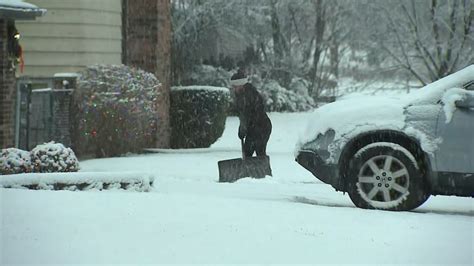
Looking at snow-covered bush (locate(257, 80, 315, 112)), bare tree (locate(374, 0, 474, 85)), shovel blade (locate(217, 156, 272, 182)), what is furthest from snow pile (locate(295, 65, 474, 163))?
snow-covered bush (locate(257, 80, 315, 112))

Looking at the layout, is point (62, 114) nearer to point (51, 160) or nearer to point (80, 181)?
point (51, 160)

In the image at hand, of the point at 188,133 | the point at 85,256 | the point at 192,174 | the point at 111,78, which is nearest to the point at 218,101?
the point at 188,133

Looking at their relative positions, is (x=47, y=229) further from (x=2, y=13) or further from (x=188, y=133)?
(x=188, y=133)

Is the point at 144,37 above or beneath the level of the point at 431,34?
beneath

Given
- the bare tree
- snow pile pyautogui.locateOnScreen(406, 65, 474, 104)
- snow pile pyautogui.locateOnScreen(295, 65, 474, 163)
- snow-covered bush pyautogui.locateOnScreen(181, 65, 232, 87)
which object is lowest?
snow pile pyautogui.locateOnScreen(295, 65, 474, 163)

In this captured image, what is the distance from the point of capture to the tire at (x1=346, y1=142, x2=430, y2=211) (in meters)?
9.22

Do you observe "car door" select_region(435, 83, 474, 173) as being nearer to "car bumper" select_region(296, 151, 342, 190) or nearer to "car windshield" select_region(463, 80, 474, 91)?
Result: "car windshield" select_region(463, 80, 474, 91)

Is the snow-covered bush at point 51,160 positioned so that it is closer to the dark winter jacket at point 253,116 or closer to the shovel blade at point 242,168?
the shovel blade at point 242,168

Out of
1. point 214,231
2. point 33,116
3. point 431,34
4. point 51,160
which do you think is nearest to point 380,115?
point 214,231

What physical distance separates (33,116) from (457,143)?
8.87 meters

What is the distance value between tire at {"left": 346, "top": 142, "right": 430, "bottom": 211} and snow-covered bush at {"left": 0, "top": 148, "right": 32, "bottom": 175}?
467 cm

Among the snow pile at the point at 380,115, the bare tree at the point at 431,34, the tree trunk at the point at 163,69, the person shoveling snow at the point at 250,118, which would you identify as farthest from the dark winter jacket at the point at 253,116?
the bare tree at the point at 431,34

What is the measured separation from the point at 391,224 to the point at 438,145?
1.57 metres

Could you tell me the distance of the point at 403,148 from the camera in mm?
9297
